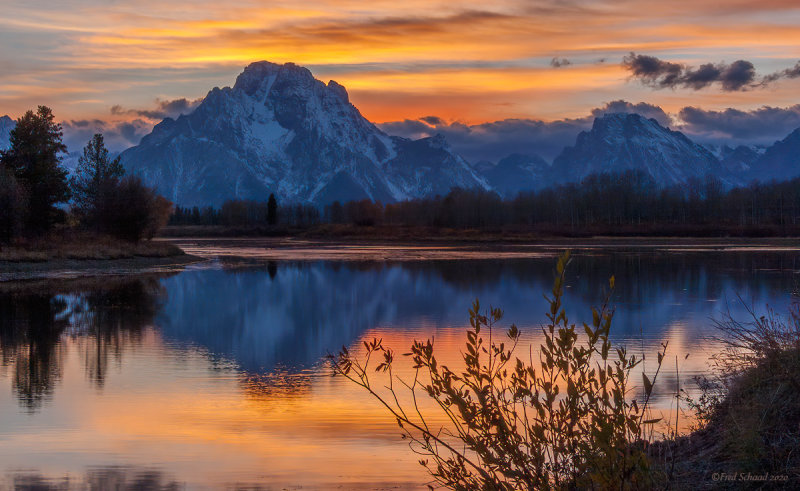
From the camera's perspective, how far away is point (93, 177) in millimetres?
79938

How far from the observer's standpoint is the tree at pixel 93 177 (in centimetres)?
7468

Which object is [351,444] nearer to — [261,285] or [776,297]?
[776,297]

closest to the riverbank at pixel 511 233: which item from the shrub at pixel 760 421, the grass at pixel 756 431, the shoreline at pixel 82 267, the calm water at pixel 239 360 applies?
the shoreline at pixel 82 267

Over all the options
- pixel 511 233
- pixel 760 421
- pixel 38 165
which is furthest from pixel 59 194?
pixel 511 233

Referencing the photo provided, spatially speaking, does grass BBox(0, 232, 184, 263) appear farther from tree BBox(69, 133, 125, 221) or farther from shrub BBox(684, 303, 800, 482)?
shrub BBox(684, 303, 800, 482)

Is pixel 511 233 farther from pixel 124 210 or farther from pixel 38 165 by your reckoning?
pixel 38 165

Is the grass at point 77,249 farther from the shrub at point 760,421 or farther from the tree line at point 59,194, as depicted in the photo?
the shrub at point 760,421

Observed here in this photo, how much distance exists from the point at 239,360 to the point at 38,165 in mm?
55477

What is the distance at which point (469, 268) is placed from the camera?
179ft

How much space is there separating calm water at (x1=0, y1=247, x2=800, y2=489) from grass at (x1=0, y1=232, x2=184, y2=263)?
11.0 m

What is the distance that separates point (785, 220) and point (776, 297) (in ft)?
454

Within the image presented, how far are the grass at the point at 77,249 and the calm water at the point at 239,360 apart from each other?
435 inches

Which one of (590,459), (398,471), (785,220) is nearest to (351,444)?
(398,471)

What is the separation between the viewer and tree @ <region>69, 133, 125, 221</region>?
245ft
